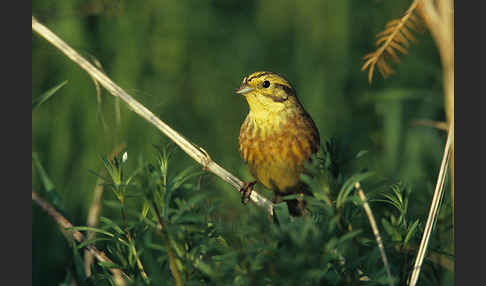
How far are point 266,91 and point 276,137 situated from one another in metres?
0.31

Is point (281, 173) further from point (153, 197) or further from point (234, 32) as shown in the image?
point (234, 32)

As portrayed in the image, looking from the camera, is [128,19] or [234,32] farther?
[234,32]

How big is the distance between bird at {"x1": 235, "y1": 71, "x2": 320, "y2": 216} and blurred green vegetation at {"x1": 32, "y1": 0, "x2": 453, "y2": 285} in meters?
0.35

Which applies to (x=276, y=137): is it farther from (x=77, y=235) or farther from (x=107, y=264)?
(x=107, y=264)

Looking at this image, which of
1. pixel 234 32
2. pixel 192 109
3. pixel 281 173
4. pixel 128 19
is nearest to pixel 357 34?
pixel 234 32

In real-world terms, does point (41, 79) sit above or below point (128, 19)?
below

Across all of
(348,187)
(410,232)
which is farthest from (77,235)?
(410,232)

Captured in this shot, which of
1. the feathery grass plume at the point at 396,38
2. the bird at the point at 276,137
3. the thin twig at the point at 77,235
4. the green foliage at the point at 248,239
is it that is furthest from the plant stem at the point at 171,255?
the bird at the point at 276,137

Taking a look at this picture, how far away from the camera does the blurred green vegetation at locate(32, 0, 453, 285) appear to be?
3.77 m

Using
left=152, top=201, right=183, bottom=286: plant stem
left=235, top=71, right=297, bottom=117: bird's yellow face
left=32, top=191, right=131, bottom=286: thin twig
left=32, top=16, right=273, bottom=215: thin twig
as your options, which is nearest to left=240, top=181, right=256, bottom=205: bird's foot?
left=235, top=71, right=297, bottom=117: bird's yellow face

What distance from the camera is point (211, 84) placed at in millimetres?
4793

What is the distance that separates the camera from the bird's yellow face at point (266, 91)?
3.11m

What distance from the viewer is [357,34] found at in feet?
15.9

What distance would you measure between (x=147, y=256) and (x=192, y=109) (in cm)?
319
